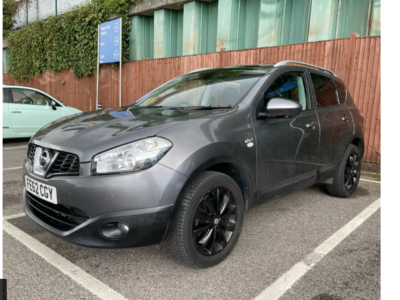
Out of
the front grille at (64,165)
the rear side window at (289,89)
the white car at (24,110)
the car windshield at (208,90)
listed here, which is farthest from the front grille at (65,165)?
the white car at (24,110)

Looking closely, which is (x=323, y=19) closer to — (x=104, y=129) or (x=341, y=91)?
(x=341, y=91)

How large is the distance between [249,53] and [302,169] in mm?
4766

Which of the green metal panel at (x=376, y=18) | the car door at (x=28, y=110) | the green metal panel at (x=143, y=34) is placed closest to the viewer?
the green metal panel at (x=376, y=18)

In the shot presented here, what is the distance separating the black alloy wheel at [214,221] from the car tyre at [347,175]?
6.76ft

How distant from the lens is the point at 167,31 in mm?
10422

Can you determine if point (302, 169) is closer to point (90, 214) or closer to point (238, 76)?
point (238, 76)

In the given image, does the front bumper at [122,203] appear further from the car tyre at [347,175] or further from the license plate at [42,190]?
the car tyre at [347,175]

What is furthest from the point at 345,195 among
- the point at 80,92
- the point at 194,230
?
the point at 80,92

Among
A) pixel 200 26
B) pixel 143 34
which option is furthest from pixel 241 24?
pixel 143 34

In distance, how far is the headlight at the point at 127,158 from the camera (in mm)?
2133

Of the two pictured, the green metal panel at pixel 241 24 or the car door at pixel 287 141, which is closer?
the car door at pixel 287 141

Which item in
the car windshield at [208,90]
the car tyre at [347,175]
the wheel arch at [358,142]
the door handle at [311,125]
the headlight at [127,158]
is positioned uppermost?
the car windshield at [208,90]

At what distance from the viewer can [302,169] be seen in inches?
132

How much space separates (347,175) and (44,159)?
3.57 metres
